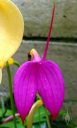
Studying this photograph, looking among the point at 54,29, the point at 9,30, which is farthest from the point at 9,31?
the point at 54,29

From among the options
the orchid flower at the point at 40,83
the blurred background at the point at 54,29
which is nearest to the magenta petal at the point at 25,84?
the orchid flower at the point at 40,83

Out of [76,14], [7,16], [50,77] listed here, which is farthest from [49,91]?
[76,14]

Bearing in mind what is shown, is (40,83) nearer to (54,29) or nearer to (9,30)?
(9,30)

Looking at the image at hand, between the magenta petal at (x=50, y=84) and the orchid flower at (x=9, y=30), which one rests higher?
the orchid flower at (x=9, y=30)

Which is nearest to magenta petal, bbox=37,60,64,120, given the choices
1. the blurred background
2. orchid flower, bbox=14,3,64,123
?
orchid flower, bbox=14,3,64,123

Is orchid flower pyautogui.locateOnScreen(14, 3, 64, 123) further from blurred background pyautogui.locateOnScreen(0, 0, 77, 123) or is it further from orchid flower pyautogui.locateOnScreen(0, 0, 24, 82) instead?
blurred background pyautogui.locateOnScreen(0, 0, 77, 123)

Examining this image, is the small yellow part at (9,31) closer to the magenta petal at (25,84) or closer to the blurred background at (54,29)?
the magenta petal at (25,84)
